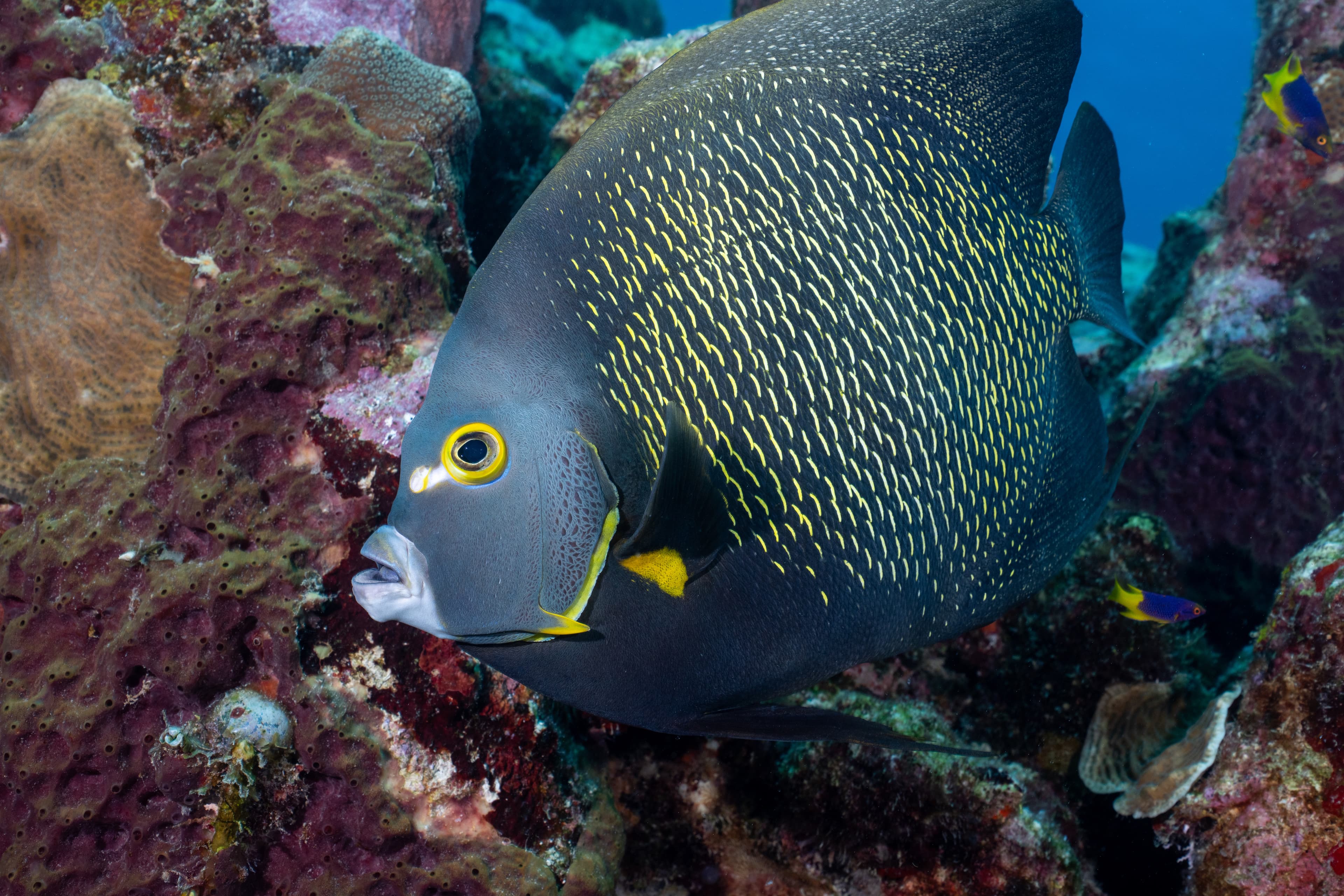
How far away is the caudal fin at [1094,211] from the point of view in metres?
1.95

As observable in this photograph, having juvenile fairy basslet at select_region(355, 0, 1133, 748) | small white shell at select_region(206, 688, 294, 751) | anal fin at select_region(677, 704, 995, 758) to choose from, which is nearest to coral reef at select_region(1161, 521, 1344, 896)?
juvenile fairy basslet at select_region(355, 0, 1133, 748)

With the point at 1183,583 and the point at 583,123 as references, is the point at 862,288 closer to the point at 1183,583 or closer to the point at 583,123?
the point at 583,123

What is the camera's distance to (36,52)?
3.56 metres

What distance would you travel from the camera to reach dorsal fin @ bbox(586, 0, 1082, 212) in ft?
5.21

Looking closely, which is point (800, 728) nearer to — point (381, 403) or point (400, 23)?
point (381, 403)

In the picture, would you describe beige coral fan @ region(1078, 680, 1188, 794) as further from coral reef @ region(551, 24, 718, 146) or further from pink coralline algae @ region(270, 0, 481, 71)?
pink coralline algae @ region(270, 0, 481, 71)

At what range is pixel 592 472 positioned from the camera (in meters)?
1.32

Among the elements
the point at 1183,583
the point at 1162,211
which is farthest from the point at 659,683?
the point at 1162,211

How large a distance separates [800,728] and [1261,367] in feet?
19.4

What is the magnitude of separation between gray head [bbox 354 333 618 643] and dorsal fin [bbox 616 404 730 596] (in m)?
0.10

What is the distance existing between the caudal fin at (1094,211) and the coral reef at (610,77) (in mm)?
3433

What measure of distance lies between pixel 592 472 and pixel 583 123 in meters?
4.21

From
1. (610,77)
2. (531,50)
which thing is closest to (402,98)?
(610,77)

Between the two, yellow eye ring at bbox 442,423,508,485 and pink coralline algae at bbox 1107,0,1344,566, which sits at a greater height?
yellow eye ring at bbox 442,423,508,485
